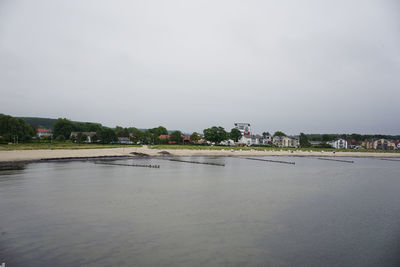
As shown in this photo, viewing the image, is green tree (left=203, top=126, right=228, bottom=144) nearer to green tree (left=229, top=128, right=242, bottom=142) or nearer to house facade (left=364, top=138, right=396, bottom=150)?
green tree (left=229, top=128, right=242, bottom=142)

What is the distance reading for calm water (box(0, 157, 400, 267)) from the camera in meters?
10.3

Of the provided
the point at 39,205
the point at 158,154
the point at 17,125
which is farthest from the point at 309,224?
the point at 17,125

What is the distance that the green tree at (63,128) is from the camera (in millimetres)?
104000

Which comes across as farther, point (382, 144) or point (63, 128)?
point (382, 144)

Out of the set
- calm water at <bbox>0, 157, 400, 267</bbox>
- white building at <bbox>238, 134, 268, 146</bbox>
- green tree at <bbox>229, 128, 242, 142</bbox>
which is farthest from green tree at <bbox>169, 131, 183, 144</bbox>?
calm water at <bbox>0, 157, 400, 267</bbox>

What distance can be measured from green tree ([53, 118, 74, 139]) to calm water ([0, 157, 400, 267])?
3451 inches

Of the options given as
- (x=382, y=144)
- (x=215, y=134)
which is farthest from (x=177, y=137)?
(x=382, y=144)

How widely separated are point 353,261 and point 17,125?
3486 inches

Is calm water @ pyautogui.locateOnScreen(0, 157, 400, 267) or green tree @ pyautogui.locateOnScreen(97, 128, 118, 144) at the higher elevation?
green tree @ pyautogui.locateOnScreen(97, 128, 118, 144)

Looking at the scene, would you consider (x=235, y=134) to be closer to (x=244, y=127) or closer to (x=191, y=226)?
(x=244, y=127)

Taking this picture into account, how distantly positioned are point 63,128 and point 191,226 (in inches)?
4205

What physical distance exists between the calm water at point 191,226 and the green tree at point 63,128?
3451 inches

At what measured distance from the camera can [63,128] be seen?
10412cm

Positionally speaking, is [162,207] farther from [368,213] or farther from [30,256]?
[368,213]
